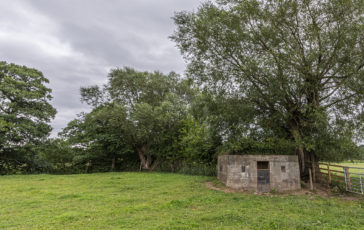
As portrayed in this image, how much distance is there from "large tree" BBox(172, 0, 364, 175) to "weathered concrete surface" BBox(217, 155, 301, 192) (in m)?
1.27

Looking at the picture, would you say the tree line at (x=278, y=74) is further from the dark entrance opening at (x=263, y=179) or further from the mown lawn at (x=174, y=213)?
the mown lawn at (x=174, y=213)

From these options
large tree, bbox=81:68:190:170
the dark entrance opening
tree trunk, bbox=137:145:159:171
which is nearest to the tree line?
the dark entrance opening

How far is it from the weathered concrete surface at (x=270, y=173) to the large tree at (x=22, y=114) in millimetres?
17237

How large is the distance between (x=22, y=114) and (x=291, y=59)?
2107 centimetres

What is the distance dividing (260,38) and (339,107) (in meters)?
5.14

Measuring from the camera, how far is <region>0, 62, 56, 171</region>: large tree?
16594 millimetres

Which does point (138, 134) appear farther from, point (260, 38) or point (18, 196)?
point (260, 38)

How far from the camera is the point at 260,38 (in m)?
9.76

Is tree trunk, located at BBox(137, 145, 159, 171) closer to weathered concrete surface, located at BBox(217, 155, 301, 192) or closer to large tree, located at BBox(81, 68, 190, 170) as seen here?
large tree, located at BBox(81, 68, 190, 170)

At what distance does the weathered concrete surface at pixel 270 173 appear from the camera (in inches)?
363

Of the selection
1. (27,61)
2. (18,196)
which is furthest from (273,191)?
(27,61)

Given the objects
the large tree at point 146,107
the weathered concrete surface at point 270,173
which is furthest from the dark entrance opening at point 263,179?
the large tree at point 146,107

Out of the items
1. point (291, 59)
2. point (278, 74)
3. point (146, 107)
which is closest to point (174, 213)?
point (278, 74)

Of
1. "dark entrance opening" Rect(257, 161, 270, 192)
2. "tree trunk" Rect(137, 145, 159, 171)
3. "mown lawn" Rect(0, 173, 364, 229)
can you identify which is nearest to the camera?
"mown lawn" Rect(0, 173, 364, 229)
